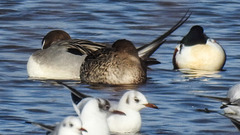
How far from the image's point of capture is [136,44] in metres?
15.6

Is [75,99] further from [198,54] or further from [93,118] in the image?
[198,54]

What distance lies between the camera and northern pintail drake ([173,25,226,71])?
1411 centimetres

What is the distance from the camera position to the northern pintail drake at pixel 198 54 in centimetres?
1411

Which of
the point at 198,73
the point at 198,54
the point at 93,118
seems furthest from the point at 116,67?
the point at 93,118

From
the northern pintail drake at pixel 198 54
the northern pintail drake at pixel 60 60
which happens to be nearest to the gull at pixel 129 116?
the northern pintail drake at pixel 60 60

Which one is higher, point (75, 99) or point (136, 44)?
point (75, 99)

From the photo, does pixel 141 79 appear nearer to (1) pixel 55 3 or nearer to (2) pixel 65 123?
(2) pixel 65 123

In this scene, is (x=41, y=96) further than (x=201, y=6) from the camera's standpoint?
No

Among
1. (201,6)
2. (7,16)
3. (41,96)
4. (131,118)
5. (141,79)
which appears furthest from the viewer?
(201,6)

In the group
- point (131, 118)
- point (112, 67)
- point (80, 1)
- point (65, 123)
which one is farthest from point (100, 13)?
point (65, 123)

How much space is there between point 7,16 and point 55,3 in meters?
2.02

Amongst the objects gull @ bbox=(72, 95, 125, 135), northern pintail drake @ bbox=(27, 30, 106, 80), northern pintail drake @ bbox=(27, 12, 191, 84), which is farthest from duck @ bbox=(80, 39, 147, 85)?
gull @ bbox=(72, 95, 125, 135)

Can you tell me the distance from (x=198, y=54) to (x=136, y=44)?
1476mm

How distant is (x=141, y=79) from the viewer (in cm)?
1280
